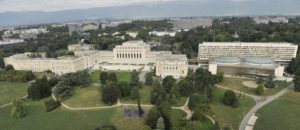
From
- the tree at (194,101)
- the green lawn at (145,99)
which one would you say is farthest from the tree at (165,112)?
the green lawn at (145,99)

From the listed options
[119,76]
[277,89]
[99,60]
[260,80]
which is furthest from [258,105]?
[99,60]

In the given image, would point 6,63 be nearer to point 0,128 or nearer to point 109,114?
point 0,128

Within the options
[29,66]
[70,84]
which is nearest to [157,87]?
[70,84]

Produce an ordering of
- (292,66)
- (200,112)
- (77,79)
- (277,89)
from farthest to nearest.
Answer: (292,66), (77,79), (277,89), (200,112)

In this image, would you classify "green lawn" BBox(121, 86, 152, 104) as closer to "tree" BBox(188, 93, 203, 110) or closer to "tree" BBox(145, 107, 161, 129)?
"tree" BBox(188, 93, 203, 110)

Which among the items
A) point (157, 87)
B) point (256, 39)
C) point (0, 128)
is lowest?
point (0, 128)

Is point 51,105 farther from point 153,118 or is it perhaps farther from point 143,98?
point 153,118

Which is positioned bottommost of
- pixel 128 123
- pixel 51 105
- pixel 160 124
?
pixel 128 123
